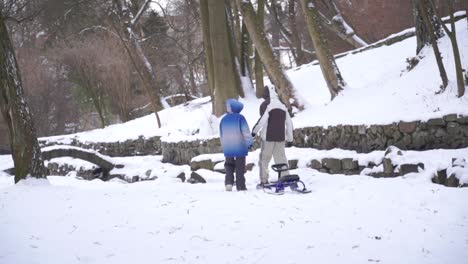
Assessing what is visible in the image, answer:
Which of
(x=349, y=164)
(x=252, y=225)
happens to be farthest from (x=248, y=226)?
(x=349, y=164)

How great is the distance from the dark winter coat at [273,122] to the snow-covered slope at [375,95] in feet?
7.24

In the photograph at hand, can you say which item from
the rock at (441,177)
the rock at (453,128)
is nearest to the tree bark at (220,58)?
the rock at (453,128)

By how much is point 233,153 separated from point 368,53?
10835mm

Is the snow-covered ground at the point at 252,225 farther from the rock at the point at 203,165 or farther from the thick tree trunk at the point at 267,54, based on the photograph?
the thick tree trunk at the point at 267,54

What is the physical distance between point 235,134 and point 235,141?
0.42 feet

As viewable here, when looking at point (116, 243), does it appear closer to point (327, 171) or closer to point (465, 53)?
point (327, 171)

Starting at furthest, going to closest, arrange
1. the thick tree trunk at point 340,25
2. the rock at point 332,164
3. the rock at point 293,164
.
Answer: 1. the thick tree trunk at point 340,25
2. the rock at point 293,164
3. the rock at point 332,164

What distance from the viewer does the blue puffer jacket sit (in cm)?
764

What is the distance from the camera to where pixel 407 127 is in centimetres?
809

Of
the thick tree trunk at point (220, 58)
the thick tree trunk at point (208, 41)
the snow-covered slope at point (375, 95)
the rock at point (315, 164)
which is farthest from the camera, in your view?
the thick tree trunk at point (208, 41)

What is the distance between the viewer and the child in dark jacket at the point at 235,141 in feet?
25.1

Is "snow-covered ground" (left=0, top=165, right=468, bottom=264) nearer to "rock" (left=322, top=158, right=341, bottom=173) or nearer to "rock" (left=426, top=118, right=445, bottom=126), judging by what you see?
"rock" (left=426, top=118, right=445, bottom=126)

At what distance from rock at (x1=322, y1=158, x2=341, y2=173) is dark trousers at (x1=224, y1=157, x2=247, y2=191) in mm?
2300

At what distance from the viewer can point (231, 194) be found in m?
6.92
